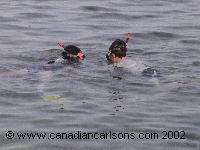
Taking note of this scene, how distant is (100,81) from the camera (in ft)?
30.2

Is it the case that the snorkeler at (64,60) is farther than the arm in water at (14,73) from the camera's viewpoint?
Yes

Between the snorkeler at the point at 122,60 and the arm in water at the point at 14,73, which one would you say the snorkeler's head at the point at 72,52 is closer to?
the snorkeler at the point at 122,60

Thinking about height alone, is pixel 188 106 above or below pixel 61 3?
below

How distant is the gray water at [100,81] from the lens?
276 inches

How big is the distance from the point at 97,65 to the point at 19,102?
2.61 meters

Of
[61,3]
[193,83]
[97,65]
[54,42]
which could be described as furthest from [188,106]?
[61,3]

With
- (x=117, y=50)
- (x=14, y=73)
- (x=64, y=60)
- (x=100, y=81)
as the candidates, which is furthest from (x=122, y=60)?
(x=14, y=73)

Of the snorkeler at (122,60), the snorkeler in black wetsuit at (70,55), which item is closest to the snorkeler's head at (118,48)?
the snorkeler at (122,60)

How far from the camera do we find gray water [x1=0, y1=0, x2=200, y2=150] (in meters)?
7.01

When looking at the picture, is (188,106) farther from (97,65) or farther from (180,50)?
(180,50)

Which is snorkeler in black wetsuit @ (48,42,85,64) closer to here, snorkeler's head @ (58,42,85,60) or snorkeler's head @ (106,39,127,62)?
snorkeler's head @ (58,42,85,60)

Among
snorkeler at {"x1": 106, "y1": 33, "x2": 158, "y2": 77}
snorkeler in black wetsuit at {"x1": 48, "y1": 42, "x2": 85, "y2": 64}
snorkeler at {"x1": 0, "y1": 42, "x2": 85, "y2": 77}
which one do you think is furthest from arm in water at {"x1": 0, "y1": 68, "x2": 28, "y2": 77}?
snorkeler at {"x1": 106, "y1": 33, "x2": 158, "y2": 77}

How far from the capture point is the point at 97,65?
406 inches

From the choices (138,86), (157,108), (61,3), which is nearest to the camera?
(157,108)
